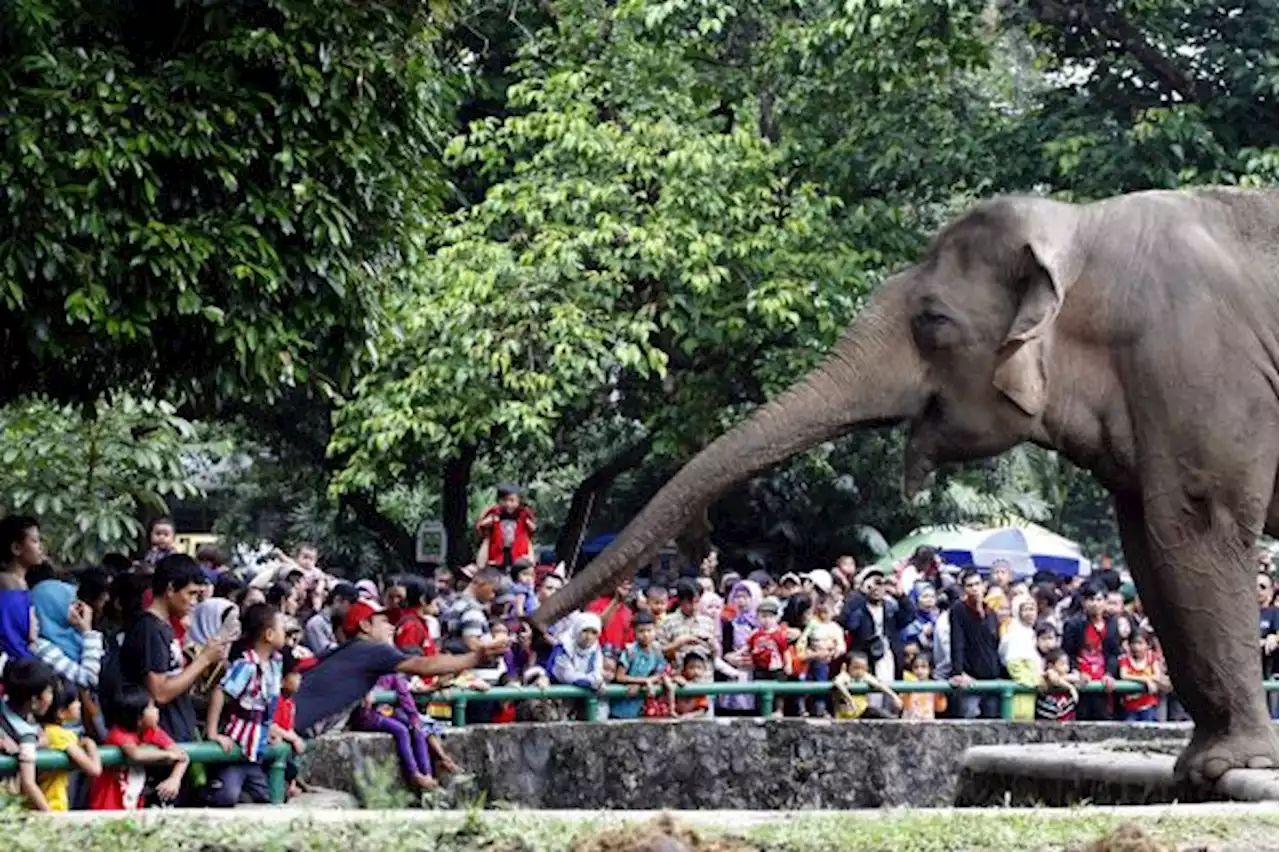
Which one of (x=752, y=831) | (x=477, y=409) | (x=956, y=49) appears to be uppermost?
(x=956, y=49)

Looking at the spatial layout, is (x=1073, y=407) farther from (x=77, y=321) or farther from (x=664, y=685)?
(x=664, y=685)

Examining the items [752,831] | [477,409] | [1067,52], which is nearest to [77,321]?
[752,831]

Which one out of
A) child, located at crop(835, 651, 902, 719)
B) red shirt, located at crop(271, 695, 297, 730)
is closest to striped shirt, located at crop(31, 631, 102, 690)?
red shirt, located at crop(271, 695, 297, 730)

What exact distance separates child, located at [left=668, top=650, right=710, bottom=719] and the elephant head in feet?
13.7

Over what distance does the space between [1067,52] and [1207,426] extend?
13387 mm

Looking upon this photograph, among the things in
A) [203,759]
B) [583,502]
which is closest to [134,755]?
[203,759]

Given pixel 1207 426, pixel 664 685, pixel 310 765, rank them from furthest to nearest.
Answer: pixel 664 685
pixel 310 765
pixel 1207 426

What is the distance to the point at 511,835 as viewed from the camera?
655 centimetres

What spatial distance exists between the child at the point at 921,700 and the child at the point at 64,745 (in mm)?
6743

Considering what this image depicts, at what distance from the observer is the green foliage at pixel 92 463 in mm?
19031

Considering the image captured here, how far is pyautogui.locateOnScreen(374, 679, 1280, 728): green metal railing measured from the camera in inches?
547

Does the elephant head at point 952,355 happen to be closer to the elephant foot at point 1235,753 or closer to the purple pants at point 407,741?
the elephant foot at point 1235,753

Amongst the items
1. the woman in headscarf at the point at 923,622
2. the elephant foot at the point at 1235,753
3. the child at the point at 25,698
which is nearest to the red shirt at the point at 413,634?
the child at the point at 25,698

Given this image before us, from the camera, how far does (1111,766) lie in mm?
10883
